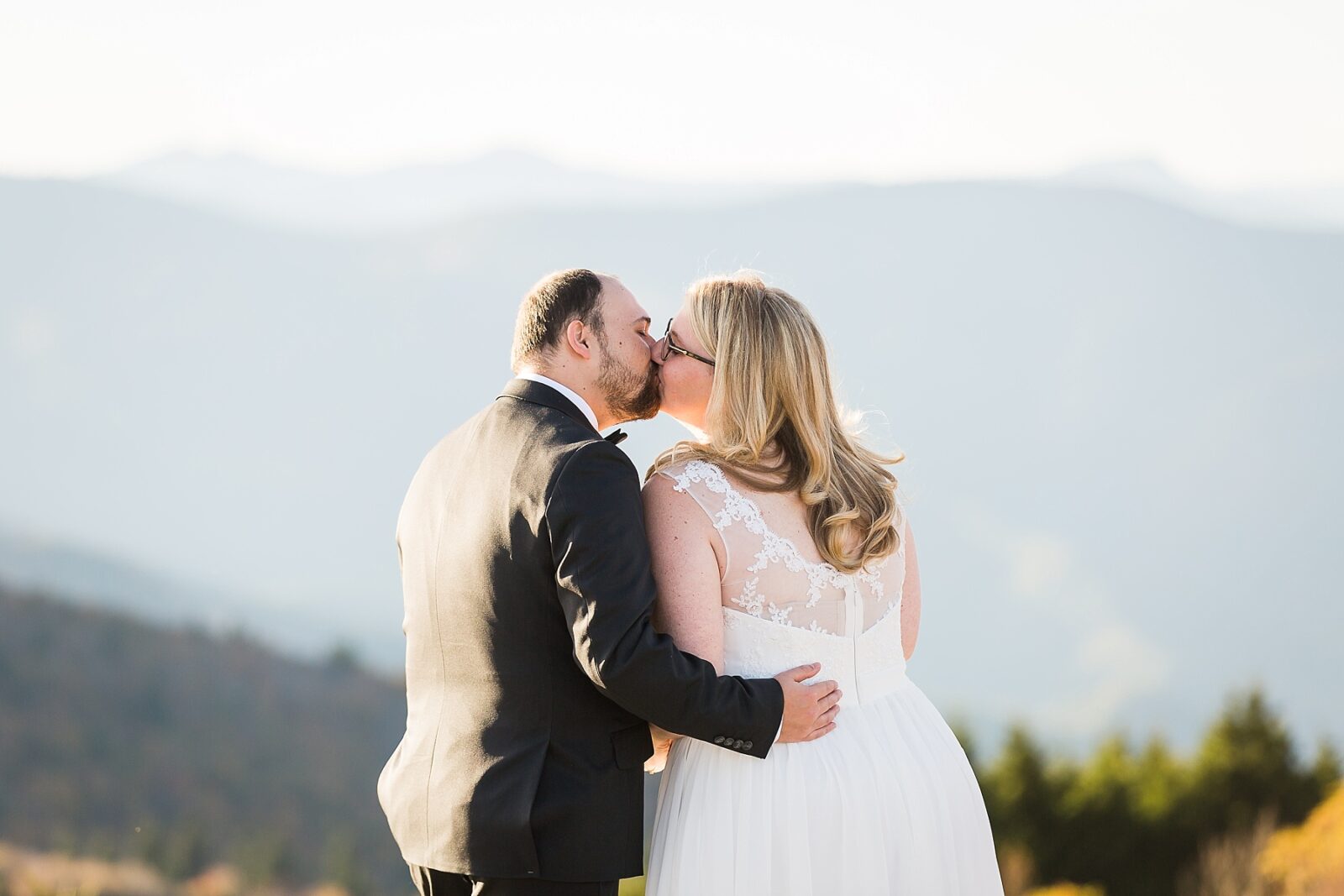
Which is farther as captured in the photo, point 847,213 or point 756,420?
point 847,213

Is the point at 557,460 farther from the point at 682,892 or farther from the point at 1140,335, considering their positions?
the point at 1140,335

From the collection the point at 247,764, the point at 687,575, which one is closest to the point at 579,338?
the point at 687,575

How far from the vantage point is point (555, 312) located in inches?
103

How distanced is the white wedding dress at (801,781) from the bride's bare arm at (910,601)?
26 cm

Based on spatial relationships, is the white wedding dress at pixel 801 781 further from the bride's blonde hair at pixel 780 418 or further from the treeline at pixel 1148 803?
the treeline at pixel 1148 803

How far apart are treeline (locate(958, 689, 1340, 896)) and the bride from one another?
12.4 feet

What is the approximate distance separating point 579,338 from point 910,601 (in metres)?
1.08

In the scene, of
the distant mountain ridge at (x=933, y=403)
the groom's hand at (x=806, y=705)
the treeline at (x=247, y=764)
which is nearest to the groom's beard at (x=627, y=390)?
the groom's hand at (x=806, y=705)

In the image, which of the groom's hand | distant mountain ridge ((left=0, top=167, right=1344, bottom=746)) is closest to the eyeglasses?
the groom's hand

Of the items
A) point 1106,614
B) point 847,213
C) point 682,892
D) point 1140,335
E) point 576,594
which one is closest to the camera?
point 576,594

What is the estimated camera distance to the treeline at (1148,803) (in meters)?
6.21

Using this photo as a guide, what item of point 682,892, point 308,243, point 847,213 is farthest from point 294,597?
point 682,892

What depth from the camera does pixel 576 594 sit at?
2219mm

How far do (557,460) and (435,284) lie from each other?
18.4m
